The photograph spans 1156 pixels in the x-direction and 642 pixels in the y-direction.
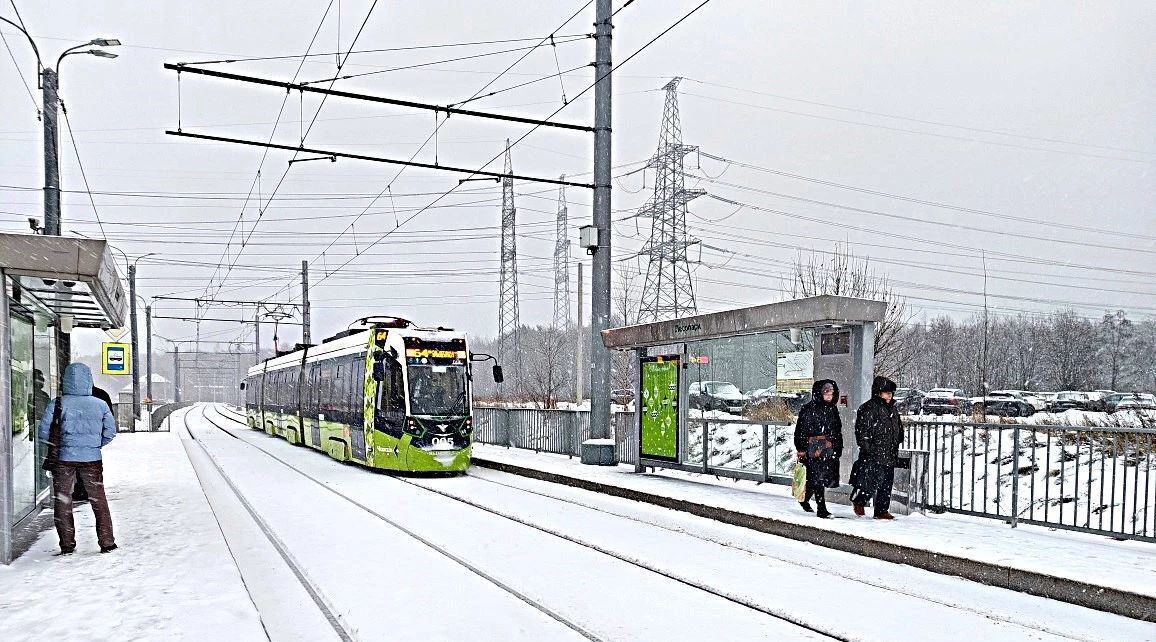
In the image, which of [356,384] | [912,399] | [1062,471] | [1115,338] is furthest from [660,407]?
[1115,338]

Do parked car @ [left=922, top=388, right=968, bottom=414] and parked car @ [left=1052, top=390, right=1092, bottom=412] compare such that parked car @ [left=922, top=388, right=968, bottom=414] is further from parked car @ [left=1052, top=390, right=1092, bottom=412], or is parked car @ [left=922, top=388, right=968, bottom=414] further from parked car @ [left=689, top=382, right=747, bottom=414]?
parked car @ [left=689, top=382, right=747, bottom=414]

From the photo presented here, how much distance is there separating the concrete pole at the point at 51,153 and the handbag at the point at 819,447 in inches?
545

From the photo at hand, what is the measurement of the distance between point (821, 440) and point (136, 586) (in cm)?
782

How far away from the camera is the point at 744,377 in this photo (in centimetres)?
1566

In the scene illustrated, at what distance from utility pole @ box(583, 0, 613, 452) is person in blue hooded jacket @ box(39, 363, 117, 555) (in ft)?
34.1

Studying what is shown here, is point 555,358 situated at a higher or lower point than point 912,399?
higher

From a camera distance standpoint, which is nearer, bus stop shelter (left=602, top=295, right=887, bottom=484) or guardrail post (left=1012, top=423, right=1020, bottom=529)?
guardrail post (left=1012, top=423, right=1020, bottom=529)

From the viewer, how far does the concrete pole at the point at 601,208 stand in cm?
1898

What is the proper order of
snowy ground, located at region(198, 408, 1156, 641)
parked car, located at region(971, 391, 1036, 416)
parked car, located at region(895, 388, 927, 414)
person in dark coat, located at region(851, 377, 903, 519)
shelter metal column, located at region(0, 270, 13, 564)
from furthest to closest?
parked car, located at region(895, 388, 927, 414), parked car, located at region(971, 391, 1036, 416), person in dark coat, located at region(851, 377, 903, 519), shelter metal column, located at region(0, 270, 13, 564), snowy ground, located at region(198, 408, 1156, 641)

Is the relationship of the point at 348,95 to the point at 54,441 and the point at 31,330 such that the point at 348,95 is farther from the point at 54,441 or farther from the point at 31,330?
the point at 54,441

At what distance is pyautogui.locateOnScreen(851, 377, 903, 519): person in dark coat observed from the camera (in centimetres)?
1177

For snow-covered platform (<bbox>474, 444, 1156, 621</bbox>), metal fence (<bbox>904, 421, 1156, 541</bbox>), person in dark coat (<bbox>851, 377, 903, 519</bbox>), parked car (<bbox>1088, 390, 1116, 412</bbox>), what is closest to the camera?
snow-covered platform (<bbox>474, 444, 1156, 621</bbox>)

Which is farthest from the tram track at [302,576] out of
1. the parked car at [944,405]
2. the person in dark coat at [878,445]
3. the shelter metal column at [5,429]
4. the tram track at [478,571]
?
the parked car at [944,405]

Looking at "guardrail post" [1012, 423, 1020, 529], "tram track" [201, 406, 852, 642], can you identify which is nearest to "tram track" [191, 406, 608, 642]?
"tram track" [201, 406, 852, 642]
